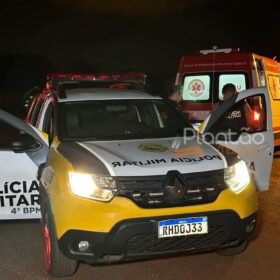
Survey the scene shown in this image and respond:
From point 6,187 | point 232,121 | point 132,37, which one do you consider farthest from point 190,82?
point 132,37

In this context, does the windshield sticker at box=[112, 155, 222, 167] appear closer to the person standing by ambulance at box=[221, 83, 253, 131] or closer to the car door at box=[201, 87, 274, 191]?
the car door at box=[201, 87, 274, 191]

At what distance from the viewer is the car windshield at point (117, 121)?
4.93m

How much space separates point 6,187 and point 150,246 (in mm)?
1784

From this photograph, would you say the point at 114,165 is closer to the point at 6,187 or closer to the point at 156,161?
the point at 156,161

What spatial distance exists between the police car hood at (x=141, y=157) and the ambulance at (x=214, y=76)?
486cm

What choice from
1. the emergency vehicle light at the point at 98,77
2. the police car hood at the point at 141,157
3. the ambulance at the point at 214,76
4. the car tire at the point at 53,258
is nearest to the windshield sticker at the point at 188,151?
the police car hood at the point at 141,157

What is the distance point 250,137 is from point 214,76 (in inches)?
164

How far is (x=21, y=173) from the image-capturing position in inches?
197

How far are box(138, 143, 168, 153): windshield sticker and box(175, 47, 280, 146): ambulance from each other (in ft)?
15.9

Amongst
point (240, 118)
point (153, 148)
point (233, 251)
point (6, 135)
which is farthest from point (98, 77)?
point (6, 135)

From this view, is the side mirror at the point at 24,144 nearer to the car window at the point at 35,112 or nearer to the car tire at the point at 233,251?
the car window at the point at 35,112

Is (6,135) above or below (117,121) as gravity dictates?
below

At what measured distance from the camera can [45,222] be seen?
4.41 metres

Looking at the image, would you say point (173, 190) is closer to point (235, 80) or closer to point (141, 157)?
point (141, 157)
